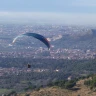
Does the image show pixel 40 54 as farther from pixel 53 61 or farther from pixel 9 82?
pixel 9 82

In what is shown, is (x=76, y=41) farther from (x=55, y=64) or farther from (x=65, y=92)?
(x=65, y=92)

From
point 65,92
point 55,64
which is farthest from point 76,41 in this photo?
point 65,92

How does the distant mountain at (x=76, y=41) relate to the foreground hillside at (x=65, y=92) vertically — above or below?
below

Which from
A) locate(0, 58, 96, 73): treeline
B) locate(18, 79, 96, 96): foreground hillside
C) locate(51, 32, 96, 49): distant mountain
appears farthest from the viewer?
locate(51, 32, 96, 49): distant mountain

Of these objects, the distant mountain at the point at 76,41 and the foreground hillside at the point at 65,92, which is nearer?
the foreground hillside at the point at 65,92

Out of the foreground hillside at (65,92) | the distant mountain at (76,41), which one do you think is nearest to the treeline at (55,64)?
the foreground hillside at (65,92)

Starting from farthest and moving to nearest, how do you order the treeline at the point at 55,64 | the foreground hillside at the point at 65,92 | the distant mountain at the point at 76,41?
the distant mountain at the point at 76,41 → the treeline at the point at 55,64 → the foreground hillside at the point at 65,92

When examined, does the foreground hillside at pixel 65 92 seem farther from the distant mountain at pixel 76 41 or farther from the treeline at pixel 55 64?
the distant mountain at pixel 76 41

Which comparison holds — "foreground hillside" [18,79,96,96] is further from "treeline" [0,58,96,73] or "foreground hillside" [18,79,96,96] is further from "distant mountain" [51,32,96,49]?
"distant mountain" [51,32,96,49]

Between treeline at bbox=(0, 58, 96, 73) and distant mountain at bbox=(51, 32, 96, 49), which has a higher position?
distant mountain at bbox=(51, 32, 96, 49)

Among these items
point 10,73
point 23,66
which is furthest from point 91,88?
point 23,66

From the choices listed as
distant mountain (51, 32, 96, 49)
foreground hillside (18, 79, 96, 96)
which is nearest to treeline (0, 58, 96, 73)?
foreground hillside (18, 79, 96, 96)
